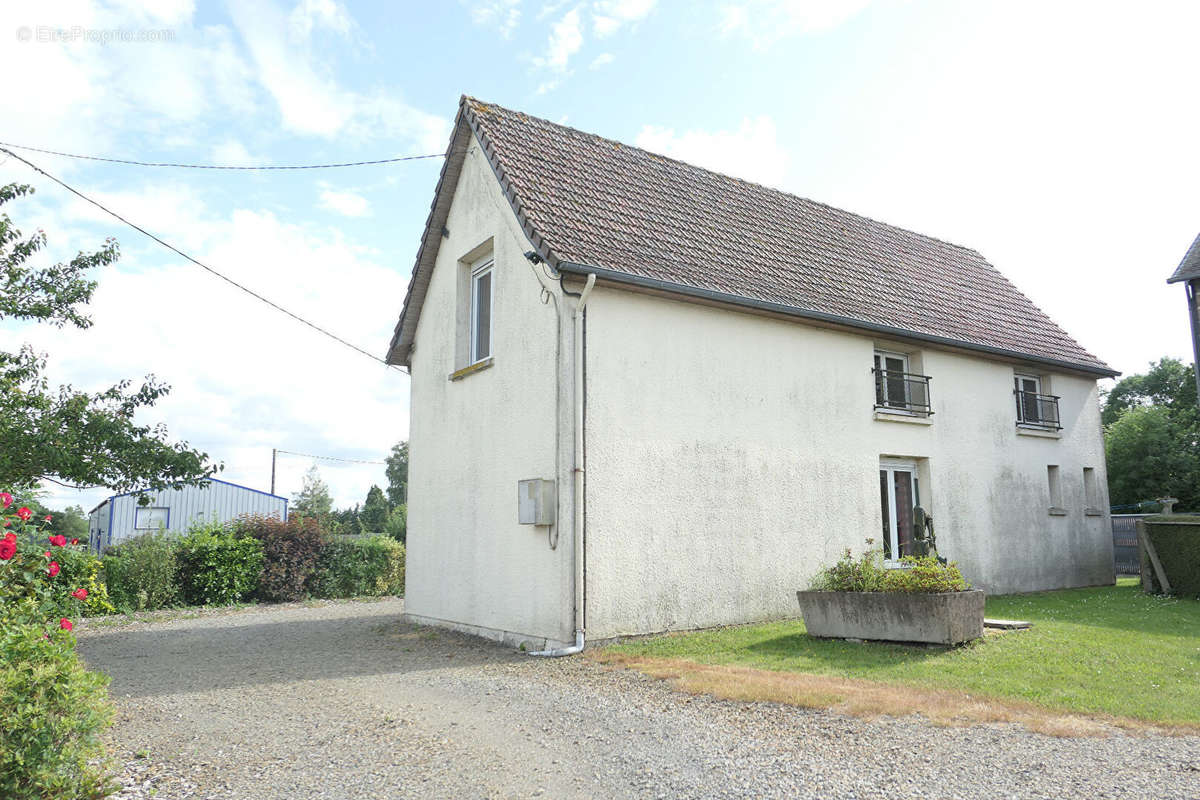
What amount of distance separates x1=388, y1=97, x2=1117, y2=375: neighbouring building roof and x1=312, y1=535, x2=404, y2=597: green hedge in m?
6.29

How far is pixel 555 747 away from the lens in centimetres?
555

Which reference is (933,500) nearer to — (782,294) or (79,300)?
(782,294)

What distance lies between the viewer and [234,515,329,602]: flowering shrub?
17.6 metres

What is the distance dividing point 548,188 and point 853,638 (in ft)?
22.7

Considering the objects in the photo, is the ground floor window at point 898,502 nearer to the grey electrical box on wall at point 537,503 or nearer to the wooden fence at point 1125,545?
the grey electrical box on wall at point 537,503

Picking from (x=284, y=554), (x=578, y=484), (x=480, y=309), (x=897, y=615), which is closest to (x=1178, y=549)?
(x=897, y=615)

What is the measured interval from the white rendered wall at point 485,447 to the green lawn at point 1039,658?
1.56 meters

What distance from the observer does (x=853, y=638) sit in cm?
909

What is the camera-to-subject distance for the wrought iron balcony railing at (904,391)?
13500mm

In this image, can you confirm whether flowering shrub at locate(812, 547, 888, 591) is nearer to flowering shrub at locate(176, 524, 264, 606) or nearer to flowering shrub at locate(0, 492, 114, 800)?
flowering shrub at locate(0, 492, 114, 800)

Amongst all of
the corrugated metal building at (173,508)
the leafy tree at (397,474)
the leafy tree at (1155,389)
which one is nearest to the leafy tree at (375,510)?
the leafy tree at (397,474)

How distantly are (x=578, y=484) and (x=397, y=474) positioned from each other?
5720cm

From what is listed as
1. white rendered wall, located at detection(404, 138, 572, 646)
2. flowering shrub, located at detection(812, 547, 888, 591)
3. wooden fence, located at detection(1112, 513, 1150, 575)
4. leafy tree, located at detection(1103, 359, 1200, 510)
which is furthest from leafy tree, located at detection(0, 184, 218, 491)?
leafy tree, located at detection(1103, 359, 1200, 510)

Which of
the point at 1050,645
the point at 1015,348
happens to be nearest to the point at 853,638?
the point at 1050,645
